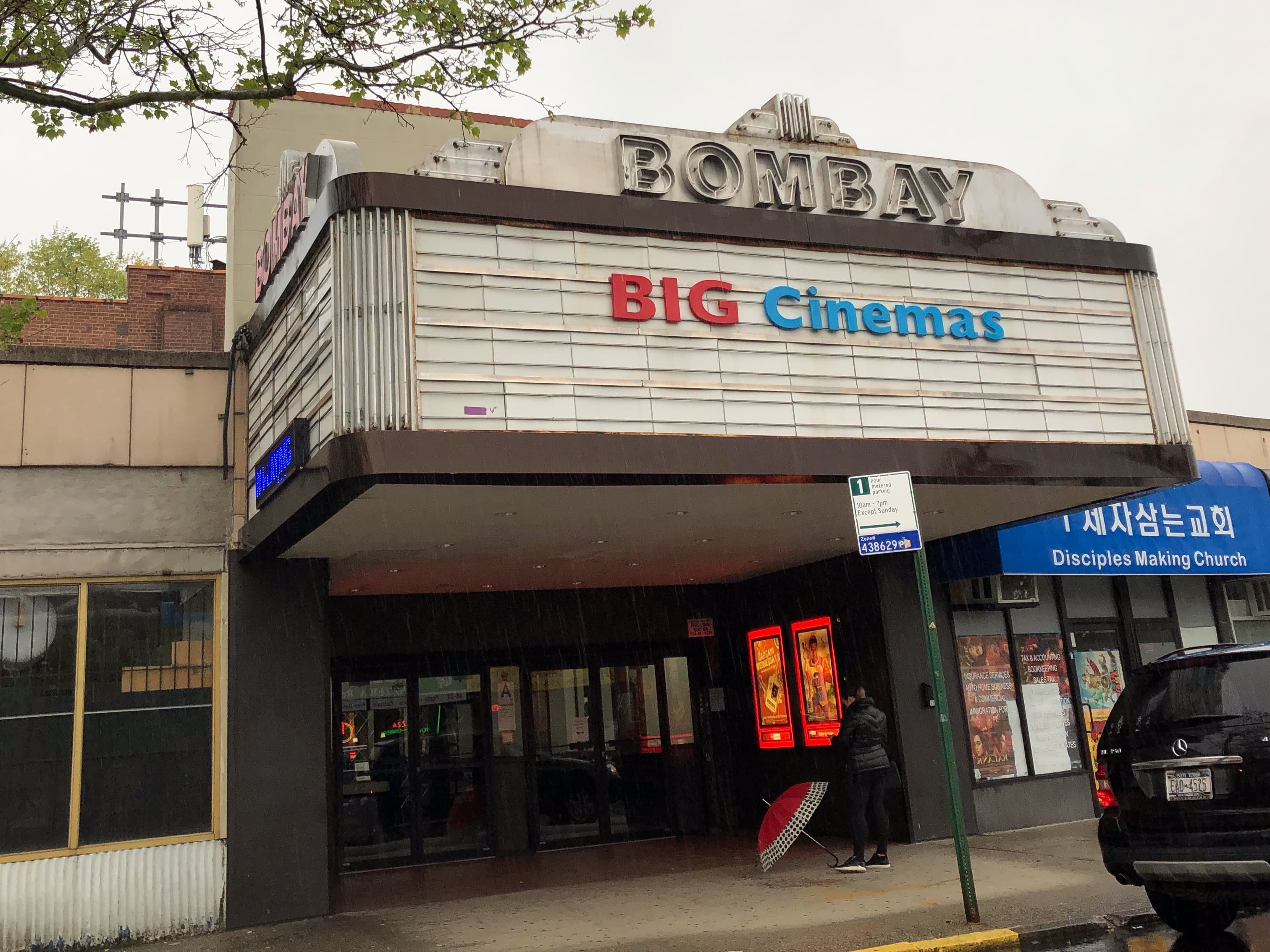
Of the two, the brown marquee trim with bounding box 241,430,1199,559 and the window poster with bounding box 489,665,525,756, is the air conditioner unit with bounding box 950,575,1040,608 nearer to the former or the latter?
the brown marquee trim with bounding box 241,430,1199,559

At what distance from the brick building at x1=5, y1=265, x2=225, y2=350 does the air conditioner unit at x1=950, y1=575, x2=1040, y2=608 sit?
1614 cm

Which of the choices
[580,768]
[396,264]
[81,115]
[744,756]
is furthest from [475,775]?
[81,115]

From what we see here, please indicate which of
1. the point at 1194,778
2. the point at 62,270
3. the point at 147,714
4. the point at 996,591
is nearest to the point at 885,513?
the point at 1194,778

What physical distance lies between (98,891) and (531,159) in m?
7.22

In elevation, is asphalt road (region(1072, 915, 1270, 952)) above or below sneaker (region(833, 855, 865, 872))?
below

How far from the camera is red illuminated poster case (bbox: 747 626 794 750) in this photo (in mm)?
13930

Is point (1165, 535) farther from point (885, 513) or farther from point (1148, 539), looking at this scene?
point (885, 513)

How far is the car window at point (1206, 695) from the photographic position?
6.40 meters

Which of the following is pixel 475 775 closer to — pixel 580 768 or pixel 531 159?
pixel 580 768

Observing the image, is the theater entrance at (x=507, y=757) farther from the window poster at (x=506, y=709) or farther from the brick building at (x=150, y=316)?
the brick building at (x=150, y=316)

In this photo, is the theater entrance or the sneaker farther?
the theater entrance

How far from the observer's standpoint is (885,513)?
8094mm

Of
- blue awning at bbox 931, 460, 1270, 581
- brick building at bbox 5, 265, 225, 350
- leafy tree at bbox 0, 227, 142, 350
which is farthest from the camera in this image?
leafy tree at bbox 0, 227, 142, 350

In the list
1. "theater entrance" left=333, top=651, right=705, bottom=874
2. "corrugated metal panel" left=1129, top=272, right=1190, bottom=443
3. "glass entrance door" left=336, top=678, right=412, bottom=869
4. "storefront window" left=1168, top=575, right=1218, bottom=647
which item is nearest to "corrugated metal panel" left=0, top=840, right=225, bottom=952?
"theater entrance" left=333, top=651, right=705, bottom=874
